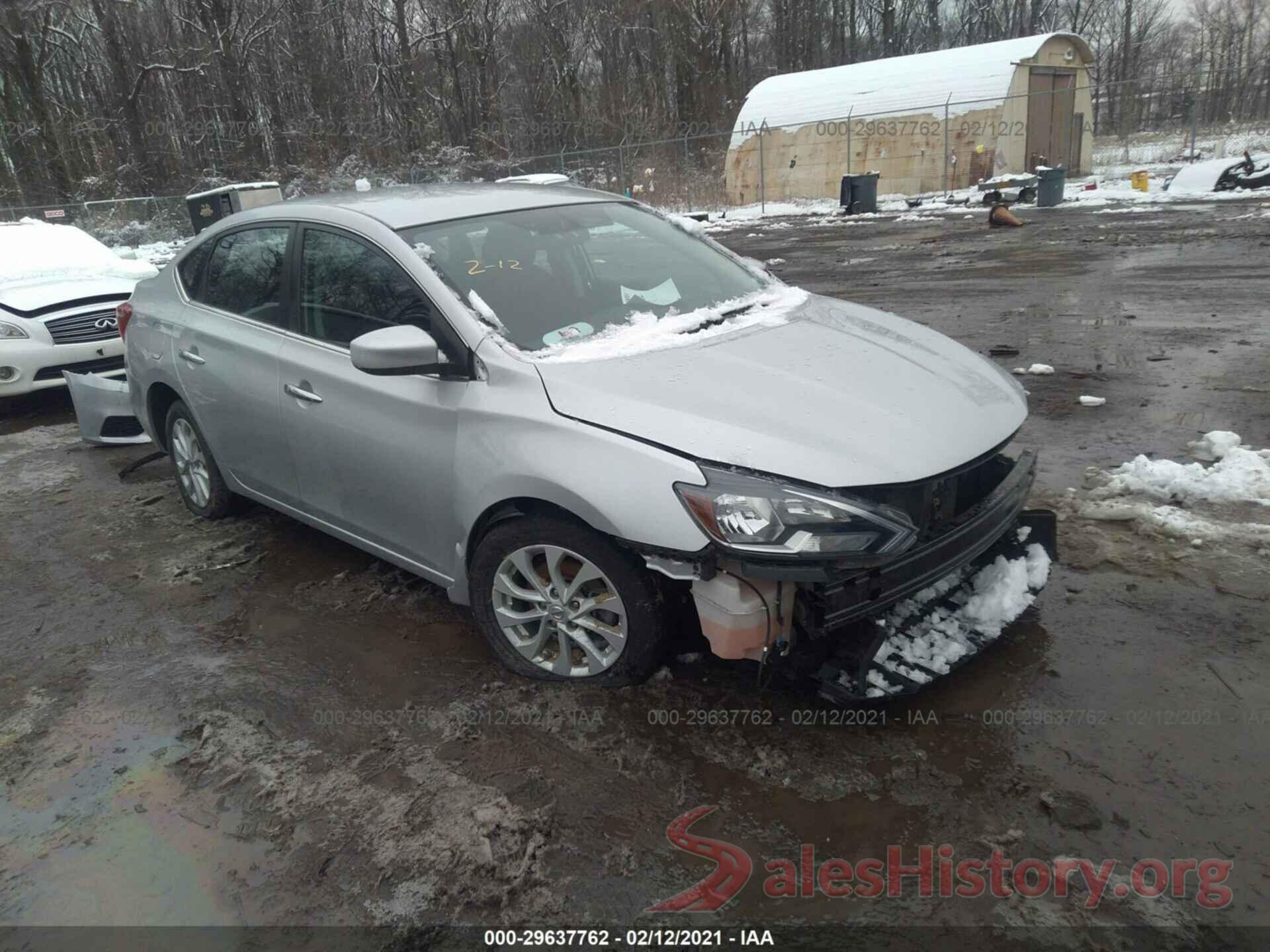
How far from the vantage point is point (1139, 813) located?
2434mm

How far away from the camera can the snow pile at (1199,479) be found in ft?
13.8

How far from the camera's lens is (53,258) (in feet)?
28.8

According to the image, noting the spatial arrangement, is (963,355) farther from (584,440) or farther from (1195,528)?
(584,440)

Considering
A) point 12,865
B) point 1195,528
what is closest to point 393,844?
point 12,865

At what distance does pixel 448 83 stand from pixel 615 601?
37118 mm

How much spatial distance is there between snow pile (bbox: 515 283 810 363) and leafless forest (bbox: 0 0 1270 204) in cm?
2632

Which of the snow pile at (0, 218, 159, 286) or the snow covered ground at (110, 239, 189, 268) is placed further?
the snow covered ground at (110, 239, 189, 268)

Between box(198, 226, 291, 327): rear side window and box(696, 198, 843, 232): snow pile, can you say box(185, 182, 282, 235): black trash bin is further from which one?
box(198, 226, 291, 327): rear side window

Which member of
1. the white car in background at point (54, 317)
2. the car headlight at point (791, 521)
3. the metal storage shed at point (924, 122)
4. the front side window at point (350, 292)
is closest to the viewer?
the car headlight at point (791, 521)

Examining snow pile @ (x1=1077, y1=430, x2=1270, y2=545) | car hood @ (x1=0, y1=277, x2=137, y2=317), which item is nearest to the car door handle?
snow pile @ (x1=1077, y1=430, x2=1270, y2=545)

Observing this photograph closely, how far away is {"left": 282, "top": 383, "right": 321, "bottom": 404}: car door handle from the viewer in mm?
3727

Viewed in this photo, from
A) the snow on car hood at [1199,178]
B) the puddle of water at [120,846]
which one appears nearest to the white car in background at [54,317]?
the puddle of water at [120,846]

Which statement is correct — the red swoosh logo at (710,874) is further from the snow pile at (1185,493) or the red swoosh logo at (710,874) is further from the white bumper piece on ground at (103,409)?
the white bumper piece on ground at (103,409)

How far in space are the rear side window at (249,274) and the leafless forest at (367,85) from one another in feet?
89.6
